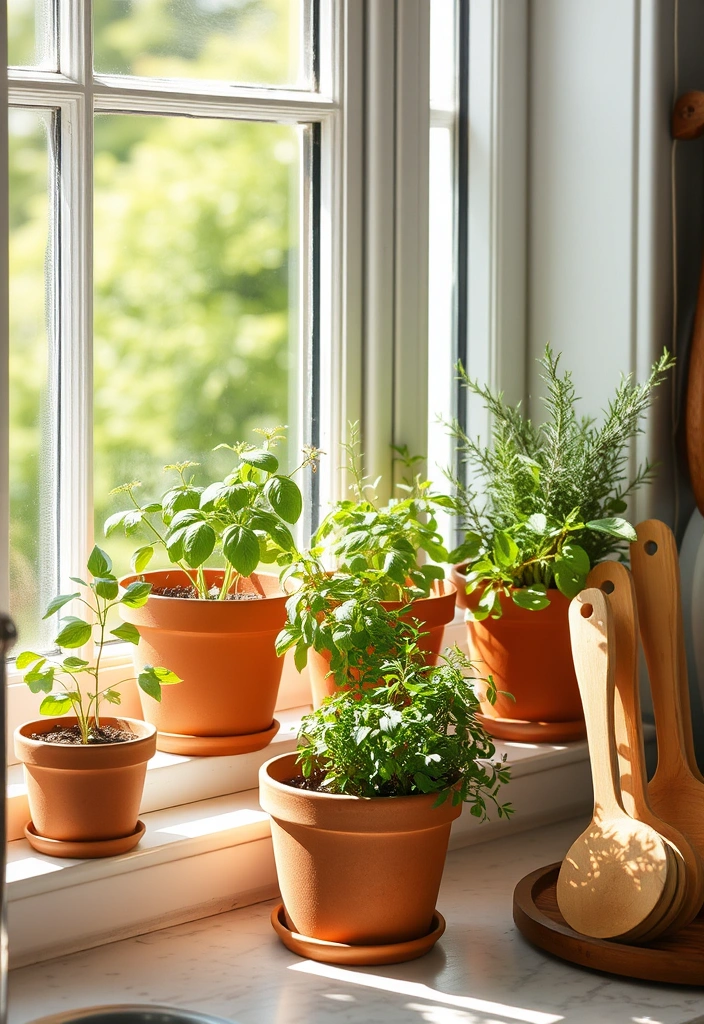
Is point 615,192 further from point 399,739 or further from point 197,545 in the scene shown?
point 399,739

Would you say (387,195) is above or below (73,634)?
Result: above

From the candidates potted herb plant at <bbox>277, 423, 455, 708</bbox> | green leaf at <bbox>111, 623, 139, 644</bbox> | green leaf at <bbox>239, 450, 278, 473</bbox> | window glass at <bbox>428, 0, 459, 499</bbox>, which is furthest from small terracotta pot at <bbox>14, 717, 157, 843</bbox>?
window glass at <bbox>428, 0, 459, 499</bbox>

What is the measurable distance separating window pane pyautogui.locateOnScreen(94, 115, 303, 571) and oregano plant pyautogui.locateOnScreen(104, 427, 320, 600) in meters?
0.06

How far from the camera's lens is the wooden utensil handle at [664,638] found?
137 cm

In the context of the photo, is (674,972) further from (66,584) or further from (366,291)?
(366,291)

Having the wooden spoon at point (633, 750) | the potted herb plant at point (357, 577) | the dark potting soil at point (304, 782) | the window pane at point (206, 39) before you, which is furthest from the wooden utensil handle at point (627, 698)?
the window pane at point (206, 39)

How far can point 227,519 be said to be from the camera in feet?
4.51

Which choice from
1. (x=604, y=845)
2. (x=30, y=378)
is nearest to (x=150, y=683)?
(x=30, y=378)

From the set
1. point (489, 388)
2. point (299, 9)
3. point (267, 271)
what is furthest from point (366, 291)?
point (299, 9)

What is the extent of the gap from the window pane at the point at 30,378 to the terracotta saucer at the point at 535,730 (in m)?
0.59

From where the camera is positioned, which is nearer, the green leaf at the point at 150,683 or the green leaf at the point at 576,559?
the green leaf at the point at 150,683

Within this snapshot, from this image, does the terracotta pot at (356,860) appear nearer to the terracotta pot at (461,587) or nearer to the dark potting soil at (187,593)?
the dark potting soil at (187,593)

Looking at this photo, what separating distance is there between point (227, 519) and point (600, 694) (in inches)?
17.8

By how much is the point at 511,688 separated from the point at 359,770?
18.6 inches
